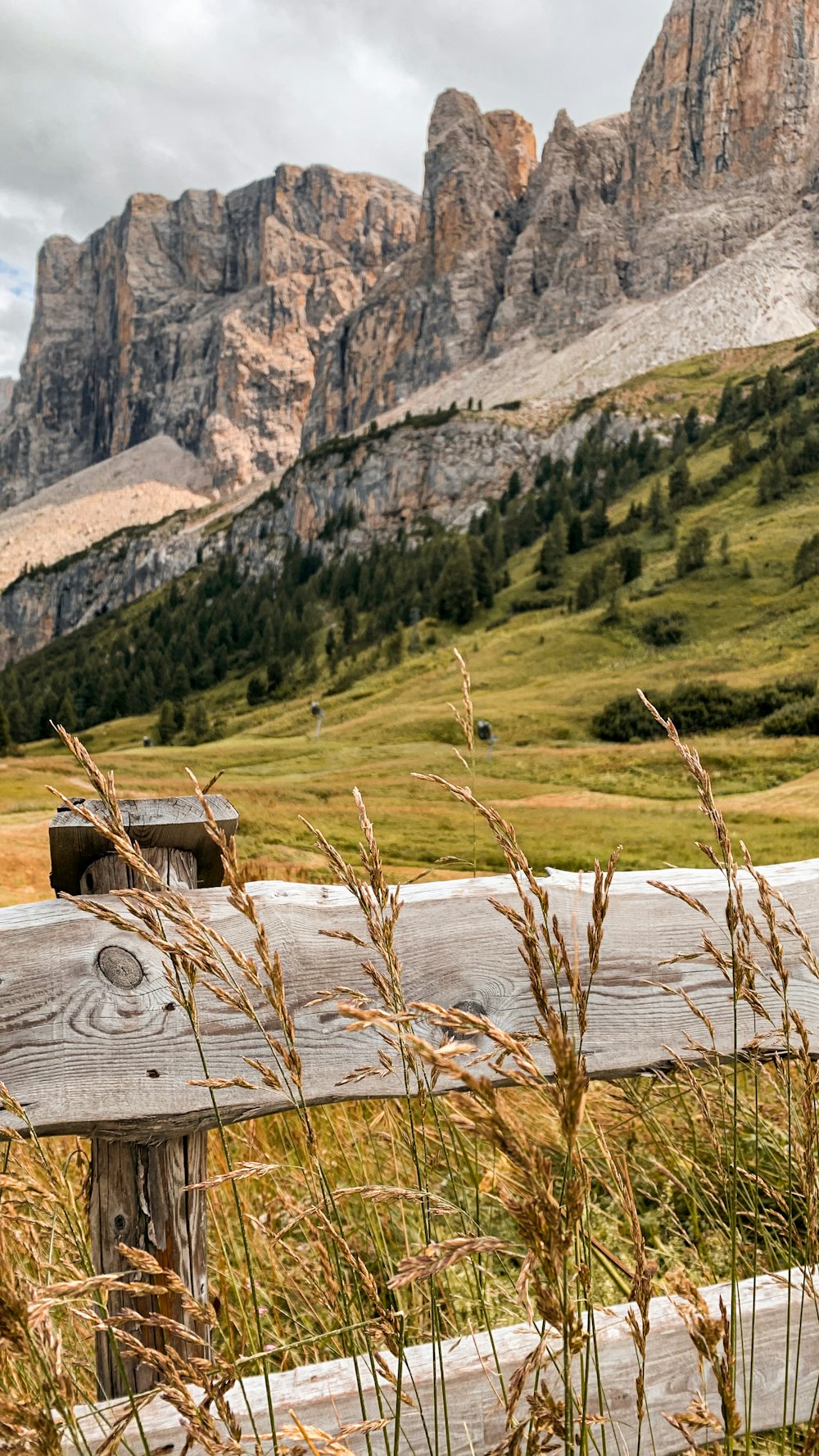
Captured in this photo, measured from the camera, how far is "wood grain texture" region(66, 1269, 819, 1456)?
183cm

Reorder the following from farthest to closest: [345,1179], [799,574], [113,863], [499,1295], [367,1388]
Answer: [799,574], [345,1179], [499,1295], [113,863], [367,1388]

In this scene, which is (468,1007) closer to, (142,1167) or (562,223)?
(142,1167)

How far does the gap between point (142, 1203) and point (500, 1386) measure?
92 cm

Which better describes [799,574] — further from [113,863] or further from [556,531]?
[113,863]

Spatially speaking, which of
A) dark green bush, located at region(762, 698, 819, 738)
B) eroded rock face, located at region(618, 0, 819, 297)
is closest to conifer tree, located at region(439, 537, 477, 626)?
dark green bush, located at region(762, 698, 819, 738)

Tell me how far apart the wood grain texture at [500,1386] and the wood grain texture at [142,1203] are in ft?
0.79

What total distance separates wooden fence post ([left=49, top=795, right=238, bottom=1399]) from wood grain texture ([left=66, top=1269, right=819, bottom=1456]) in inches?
10.7

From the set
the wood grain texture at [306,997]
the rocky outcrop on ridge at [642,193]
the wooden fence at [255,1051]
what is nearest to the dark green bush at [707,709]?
the wood grain texture at [306,997]

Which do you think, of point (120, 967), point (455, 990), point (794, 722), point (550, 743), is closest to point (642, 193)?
point (550, 743)

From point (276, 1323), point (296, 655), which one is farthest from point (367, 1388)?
point (296, 655)

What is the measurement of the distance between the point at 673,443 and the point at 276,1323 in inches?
3845

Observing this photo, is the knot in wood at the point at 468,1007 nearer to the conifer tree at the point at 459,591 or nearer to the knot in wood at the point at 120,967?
the knot in wood at the point at 120,967

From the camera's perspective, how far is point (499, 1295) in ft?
9.20

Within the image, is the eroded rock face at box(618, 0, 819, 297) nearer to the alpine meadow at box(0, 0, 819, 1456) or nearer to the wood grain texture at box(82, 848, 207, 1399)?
the alpine meadow at box(0, 0, 819, 1456)
